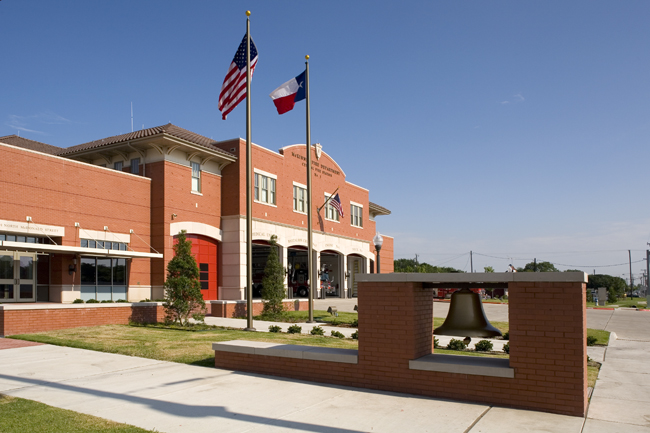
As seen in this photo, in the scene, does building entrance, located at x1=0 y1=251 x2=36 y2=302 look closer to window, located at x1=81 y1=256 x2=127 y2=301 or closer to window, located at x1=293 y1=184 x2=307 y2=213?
window, located at x1=81 y1=256 x2=127 y2=301

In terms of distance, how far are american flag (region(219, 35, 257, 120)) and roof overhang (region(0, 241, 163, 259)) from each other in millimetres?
8370

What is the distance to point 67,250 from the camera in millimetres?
21859

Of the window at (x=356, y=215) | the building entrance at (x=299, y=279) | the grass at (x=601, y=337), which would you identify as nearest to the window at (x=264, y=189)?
the building entrance at (x=299, y=279)

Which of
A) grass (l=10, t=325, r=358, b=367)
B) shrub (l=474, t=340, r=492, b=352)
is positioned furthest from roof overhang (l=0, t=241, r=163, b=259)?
shrub (l=474, t=340, r=492, b=352)

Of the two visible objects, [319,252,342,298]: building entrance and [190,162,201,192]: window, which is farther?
[319,252,342,298]: building entrance

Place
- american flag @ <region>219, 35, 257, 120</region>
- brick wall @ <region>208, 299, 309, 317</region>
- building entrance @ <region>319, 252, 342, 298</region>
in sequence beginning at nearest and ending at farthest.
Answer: american flag @ <region>219, 35, 257, 120</region> < brick wall @ <region>208, 299, 309, 317</region> < building entrance @ <region>319, 252, 342, 298</region>

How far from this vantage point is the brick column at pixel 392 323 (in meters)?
8.55

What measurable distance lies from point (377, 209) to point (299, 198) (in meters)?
16.6

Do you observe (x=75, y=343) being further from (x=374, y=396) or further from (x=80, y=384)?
(x=374, y=396)

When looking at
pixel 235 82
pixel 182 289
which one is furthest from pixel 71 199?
pixel 235 82

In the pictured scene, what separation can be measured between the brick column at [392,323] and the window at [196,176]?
888 inches

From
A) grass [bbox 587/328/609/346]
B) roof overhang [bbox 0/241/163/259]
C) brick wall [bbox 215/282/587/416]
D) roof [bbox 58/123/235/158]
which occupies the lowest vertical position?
grass [bbox 587/328/609/346]

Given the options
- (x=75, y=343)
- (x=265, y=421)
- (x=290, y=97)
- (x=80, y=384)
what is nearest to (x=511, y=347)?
(x=265, y=421)

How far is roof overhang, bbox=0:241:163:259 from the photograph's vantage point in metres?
19.4
